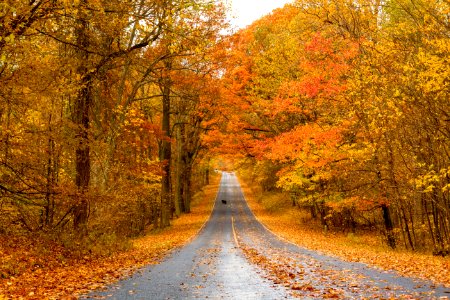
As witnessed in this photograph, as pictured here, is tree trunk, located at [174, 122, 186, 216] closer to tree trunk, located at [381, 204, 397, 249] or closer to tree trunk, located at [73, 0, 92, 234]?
tree trunk, located at [381, 204, 397, 249]

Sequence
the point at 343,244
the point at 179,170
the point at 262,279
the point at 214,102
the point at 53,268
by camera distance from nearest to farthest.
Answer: the point at 262,279, the point at 53,268, the point at 343,244, the point at 214,102, the point at 179,170

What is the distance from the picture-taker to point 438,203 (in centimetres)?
1777

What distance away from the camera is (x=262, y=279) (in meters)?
10.8

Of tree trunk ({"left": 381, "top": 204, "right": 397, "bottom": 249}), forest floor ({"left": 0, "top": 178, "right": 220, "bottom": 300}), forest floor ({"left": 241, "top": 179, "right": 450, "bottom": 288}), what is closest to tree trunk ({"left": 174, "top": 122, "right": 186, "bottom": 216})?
forest floor ({"left": 241, "top": 179, "right": 450, "bottom": 288})

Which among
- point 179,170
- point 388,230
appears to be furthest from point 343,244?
point 179,170

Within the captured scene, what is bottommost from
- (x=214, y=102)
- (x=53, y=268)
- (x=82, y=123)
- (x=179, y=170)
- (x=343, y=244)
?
(x=343, y=244)

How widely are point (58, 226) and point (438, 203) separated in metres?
14.8

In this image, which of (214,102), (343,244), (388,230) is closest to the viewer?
(343,244)

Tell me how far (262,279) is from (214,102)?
2260cm

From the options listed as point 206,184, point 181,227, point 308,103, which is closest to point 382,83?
point 308,103

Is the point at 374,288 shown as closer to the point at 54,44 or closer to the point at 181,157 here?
the point at 54,44

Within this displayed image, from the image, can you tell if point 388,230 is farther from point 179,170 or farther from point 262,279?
point 179,170

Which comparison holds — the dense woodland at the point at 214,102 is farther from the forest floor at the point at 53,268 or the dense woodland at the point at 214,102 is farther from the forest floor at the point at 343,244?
the forest floor at the point at 343,244

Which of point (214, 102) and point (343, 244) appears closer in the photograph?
point (343, 244)
